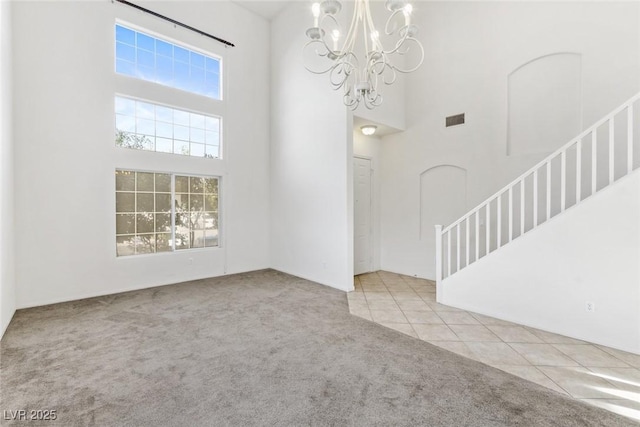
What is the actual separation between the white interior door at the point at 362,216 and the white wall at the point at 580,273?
100 inches

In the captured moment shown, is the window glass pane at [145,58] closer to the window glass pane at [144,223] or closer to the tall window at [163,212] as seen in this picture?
the tall window at [163,212]

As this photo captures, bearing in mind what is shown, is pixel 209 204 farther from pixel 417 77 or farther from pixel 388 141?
pixel 417 77

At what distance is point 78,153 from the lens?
13.6 feet

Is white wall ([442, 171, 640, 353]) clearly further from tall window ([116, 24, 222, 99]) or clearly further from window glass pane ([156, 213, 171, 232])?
tall window ([116, 24, 222, 99])

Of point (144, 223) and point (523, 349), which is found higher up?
point (144, 223)

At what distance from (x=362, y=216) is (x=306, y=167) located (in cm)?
157

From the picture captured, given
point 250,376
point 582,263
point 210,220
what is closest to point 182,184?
point 210,220

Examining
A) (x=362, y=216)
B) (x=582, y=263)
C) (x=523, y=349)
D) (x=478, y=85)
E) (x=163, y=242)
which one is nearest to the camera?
(x=523, y=349)

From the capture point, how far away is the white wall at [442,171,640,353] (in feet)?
8.66

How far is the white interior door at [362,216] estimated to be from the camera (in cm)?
562

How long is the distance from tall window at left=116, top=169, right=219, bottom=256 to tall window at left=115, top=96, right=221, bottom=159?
52 cm

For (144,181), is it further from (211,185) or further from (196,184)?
(211,185)

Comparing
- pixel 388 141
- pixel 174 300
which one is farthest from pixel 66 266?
pixel 388 141

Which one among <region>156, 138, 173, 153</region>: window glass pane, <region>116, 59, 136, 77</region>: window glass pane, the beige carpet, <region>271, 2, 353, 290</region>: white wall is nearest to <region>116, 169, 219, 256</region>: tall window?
Result: <region>156, 138, 173, 153</region>: window glass pane
